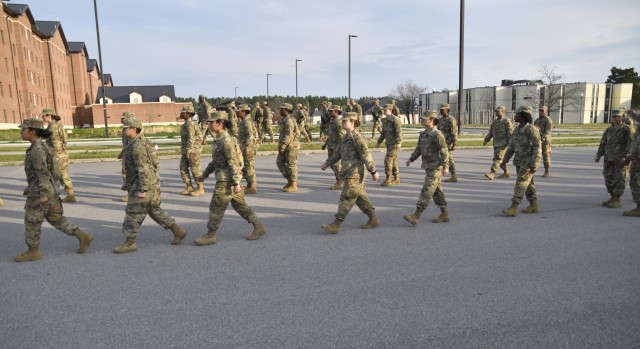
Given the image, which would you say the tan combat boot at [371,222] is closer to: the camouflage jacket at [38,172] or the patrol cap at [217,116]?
the patrol cap at [217,116]

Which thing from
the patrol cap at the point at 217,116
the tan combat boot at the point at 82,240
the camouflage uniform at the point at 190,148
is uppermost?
the patrol cap at the point at 217,116

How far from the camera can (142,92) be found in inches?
2972

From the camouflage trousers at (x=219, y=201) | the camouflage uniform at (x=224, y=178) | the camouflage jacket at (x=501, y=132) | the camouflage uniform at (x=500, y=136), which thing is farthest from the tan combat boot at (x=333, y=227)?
the camouflage jacket at (x=501, y=132)

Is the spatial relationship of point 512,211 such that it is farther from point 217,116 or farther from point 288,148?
point 217,116

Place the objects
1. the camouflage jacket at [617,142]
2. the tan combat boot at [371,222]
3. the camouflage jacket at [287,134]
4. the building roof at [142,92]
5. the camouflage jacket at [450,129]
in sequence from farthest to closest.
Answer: the building roof at [142,92] < the camouflage jacket at [450,129] < the camouflage jacket at [287,134] < the camouflage jacket at [617,142] < the tan combat boot at [371,222]

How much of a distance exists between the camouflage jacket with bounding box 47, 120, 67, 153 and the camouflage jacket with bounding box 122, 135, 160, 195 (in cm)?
409

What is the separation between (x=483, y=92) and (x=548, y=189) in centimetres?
7516

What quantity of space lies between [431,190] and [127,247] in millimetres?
4516

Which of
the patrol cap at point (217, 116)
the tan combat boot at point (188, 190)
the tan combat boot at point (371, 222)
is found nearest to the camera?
the patrol cap at point (217, 116)

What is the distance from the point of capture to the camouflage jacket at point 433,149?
22.4ft

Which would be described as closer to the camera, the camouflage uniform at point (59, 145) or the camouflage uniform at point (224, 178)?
the camouflage uniform at point (224, 178)

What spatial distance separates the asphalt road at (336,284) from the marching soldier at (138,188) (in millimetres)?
276

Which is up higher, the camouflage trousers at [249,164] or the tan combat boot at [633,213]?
the camouflage trousers at [249,164]

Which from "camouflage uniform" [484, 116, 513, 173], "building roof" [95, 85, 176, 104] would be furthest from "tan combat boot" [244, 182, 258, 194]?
"building roof" [95, 85, 176, 104]
